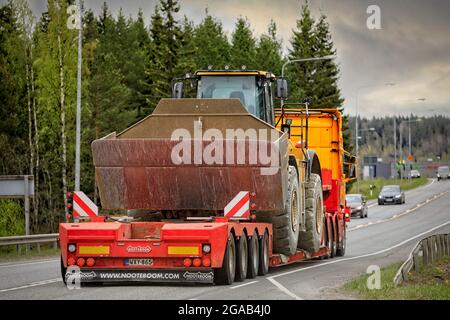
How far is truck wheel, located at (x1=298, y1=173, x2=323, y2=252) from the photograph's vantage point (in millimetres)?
24844

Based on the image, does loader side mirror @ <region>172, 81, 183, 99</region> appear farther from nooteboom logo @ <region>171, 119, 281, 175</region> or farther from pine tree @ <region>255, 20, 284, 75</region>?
pine tree @ <region>255, 20, 284, 75</region>

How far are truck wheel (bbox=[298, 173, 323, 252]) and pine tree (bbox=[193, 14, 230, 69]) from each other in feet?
229

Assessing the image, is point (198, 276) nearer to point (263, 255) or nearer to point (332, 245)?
point (263, 255)

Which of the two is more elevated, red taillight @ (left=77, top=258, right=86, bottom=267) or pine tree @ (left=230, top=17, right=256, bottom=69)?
pine tree @ (left=230, top=17, right=256, bottom=69)

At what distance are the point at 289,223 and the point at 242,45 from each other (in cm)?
8635

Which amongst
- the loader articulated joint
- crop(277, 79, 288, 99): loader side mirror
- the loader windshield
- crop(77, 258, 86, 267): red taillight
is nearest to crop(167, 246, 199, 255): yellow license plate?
crop(77, 258, 86, 267): red taillight

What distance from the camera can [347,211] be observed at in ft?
110

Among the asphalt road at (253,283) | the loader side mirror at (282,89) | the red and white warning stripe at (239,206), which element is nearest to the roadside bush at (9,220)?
the asphalt road at (253,283)

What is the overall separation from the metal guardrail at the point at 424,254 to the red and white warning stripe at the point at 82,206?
18.2 ft

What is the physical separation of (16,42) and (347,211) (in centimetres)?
2983

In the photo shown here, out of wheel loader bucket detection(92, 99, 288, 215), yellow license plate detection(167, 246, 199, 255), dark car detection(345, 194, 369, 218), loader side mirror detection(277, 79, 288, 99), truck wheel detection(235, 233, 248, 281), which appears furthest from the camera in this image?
dark car detection(345, 194, 369, 218)

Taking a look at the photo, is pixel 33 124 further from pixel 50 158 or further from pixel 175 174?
pixel 175 174

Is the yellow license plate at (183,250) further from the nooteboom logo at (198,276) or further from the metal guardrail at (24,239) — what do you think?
the metal guardrail at (24,239)
